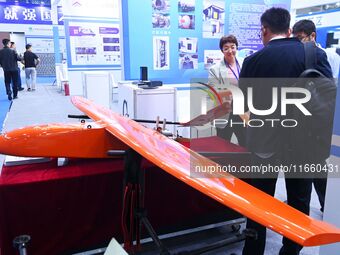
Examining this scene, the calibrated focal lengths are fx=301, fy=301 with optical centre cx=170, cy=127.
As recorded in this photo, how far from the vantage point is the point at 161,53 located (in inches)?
189

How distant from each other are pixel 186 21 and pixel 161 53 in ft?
2.20

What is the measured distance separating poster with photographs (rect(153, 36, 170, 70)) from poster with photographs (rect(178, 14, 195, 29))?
329 mm

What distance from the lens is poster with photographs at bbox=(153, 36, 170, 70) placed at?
4.72 meters

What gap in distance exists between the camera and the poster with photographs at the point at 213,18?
4957mm

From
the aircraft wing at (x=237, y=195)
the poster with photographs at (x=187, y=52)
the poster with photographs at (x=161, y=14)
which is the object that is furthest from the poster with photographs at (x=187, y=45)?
the aircraft wing at (x=237, y=195)

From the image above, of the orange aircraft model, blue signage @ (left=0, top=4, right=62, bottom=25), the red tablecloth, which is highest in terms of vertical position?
blue signage @ (left=0, top=4, right=62, bottom=25)

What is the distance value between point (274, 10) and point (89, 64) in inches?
295

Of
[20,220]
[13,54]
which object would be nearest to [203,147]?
[20,220]

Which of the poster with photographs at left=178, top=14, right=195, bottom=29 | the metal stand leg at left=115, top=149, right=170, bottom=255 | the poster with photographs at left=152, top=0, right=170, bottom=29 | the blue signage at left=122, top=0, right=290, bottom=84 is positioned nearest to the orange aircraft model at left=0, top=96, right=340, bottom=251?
the metal stand leg at left=115, top=149, right=170, bottom=255

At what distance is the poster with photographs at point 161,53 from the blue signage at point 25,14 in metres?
14.6

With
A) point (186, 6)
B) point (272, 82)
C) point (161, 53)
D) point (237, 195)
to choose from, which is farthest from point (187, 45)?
point (237, 195)

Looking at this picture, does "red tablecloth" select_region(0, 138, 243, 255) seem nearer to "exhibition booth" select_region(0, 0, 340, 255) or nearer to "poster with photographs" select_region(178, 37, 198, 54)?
"exhibition booth" select_region(0, 0, 340, 255)

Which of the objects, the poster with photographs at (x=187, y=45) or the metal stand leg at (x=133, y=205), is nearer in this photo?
the metal stand leg at (x=133, y=205)

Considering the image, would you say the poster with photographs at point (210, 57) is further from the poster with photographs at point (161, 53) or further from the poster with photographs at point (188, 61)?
the poster with photographs at point (161, 53)
